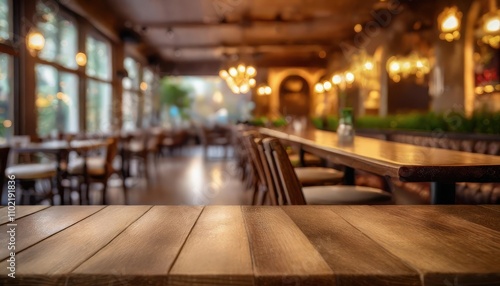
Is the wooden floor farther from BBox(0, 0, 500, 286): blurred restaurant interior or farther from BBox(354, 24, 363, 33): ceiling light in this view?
BBox(354, 24, 363, 33): ceiling light

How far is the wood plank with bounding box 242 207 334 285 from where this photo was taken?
0.65 meters

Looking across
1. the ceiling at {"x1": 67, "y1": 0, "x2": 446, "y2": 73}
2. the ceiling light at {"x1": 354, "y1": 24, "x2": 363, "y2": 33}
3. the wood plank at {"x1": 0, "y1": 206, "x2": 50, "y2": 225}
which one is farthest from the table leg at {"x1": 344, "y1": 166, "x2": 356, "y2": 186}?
the ceiling light at {"x1": 354, "y1": 24, "x2": 363, "y2": 33}

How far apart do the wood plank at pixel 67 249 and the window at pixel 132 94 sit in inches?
453

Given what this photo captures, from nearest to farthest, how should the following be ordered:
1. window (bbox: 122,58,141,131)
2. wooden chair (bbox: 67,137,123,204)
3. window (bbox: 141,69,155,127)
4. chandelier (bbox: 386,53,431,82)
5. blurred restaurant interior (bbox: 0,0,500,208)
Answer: blurred restaurant interior (bbox: 0,0,500,208) < wooden chair (bbox: 67,137,123,204) < chandelier (bbox: 386,53,431,82) < window (bbox: 122,58,141,131) < window (bbox: 141,69,155,127)

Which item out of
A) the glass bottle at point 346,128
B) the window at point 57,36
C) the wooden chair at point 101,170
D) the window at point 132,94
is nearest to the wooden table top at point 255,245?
the glass bottle at point 346,128

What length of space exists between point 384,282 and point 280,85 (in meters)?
16.6

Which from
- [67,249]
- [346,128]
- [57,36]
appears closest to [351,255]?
[67,249]

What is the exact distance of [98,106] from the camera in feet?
32.2

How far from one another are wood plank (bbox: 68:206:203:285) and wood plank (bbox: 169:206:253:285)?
0.08ft

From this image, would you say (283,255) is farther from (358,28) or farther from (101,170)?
(358,28)

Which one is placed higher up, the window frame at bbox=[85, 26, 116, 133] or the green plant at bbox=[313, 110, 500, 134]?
the window frame at bbox=[85, 26, 116, 133]

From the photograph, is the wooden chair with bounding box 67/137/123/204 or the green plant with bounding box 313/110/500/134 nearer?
the green plant with bounding box 313/110/500/134

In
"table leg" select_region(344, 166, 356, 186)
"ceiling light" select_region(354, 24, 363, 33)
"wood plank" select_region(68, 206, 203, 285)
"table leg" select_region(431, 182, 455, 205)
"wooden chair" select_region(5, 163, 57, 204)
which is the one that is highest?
"ceiling light" select_region(354, 24, 363, 33)

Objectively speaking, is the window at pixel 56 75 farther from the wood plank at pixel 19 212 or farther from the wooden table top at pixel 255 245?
the wooden table top at pixel 255 245
